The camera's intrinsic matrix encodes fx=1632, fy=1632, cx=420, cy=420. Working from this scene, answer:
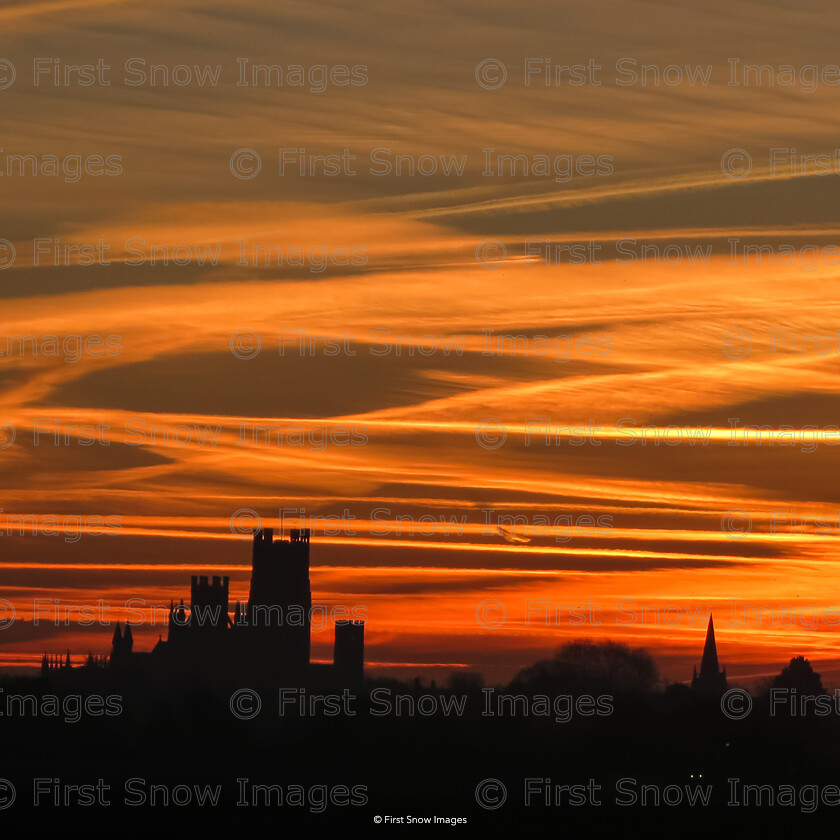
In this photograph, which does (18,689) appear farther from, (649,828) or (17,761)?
(649,828)

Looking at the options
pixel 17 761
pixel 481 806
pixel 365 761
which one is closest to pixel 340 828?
pixel 481 806

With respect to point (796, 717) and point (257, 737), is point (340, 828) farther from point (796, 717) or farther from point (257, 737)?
point (796, 717)

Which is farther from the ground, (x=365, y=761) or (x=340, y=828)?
(x=365, y=761)

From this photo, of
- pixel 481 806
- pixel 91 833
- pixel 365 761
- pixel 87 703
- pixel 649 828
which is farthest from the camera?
pixel 87 703

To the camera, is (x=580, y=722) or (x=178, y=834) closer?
(x=178, y=834)

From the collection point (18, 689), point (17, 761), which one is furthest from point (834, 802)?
point (18, 689)

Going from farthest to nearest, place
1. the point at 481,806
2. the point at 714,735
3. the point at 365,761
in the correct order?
1. the point at 714,735
2. the point at 365,761
3. the point at 481,806

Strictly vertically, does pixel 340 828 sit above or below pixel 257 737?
below

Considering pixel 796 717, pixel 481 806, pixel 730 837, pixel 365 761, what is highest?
pixel 796 717

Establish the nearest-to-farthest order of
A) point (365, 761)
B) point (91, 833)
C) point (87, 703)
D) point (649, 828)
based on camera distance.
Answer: point (91, 833) → point (649, 828) → point (365, 761) → point (87, 703)
